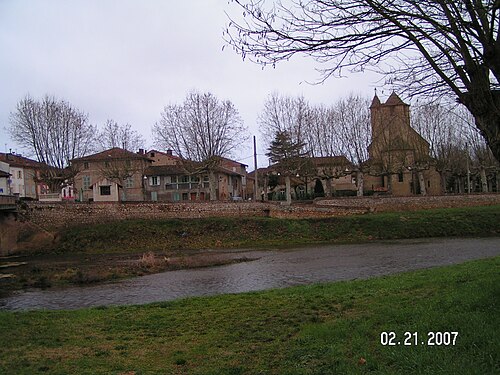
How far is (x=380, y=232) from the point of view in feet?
127

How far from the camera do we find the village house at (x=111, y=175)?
2057 inches

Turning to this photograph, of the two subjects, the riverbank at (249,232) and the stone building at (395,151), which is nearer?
the riverbank at (249,232)

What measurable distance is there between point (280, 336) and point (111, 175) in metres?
49.3

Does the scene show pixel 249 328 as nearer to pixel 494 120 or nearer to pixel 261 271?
pixel 494 120

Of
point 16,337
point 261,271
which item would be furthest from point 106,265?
point 16,337

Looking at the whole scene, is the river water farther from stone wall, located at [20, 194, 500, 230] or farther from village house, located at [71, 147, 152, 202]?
village house, located at [71, 147, 152, 202]

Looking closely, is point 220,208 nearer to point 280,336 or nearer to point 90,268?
point 90,268

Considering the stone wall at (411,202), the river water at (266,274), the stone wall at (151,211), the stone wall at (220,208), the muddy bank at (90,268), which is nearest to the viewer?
the river water at (266,274)

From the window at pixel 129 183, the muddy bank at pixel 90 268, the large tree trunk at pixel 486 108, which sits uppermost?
the window at pixel 129 183

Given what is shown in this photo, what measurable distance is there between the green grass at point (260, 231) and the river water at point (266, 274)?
7.24 meters

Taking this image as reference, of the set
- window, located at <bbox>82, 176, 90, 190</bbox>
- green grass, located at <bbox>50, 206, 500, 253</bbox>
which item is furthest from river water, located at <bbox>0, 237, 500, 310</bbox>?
window, located at <bbox>82, 176, 90, 190</bbox>

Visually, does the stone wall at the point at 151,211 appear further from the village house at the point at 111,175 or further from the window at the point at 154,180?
the window at the point at 154,180

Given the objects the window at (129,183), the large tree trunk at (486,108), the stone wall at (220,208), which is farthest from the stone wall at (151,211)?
the large tree trunk at (486,108)

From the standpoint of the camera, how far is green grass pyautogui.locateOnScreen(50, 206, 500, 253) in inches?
1511
